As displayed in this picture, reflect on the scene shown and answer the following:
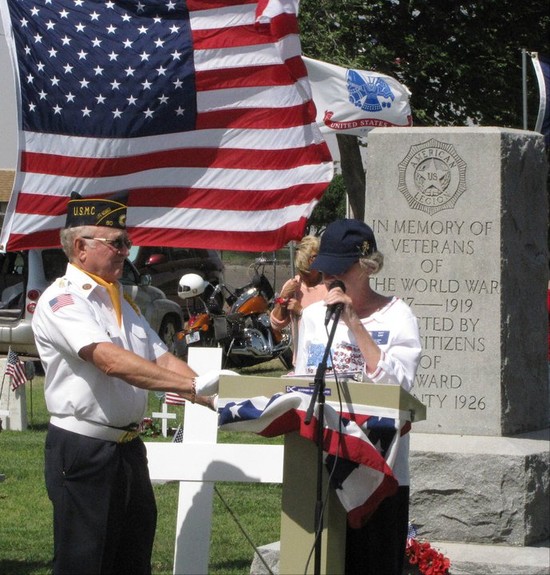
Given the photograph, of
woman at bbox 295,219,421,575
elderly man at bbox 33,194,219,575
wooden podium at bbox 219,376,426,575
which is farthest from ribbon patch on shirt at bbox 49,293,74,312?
woman at bbox 295,219,421,575

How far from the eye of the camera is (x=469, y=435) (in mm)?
7562

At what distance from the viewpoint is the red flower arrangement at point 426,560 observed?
6.57 m

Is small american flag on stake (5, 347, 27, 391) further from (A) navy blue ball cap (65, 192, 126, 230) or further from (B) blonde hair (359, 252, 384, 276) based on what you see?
(B) blonde hair (359, 252, 384, 276)

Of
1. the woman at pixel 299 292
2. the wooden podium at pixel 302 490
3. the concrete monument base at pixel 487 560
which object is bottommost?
the concrete monument base at pixel 487 560

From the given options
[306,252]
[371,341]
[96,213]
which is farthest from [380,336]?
[306,252]

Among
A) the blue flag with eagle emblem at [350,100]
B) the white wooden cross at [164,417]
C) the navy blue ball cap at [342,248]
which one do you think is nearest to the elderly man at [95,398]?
the navy blue ball cap at [342,248]

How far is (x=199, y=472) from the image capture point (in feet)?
19.3

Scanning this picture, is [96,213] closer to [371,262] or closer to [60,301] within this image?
[60,301]

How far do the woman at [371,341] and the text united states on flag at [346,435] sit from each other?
0.86 ft

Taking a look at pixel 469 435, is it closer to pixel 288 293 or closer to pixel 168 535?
pixel 288 293

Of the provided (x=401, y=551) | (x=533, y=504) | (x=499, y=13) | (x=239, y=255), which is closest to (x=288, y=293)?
(x=533, y=504)

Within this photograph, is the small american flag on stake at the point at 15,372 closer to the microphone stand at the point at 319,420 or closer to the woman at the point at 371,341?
the woman at the point at 371,341

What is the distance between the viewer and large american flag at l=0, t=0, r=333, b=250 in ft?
23.1

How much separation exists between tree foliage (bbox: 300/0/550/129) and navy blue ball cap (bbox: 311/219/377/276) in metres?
22.2
